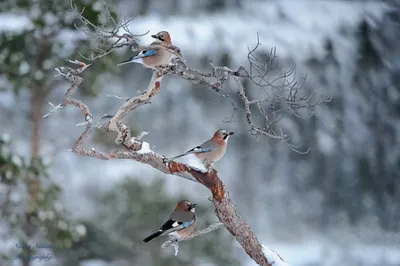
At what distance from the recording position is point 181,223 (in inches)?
196

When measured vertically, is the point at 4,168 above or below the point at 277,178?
above

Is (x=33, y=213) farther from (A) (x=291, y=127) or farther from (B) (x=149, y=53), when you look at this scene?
(A) (x=291, y=127)

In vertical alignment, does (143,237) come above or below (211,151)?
below

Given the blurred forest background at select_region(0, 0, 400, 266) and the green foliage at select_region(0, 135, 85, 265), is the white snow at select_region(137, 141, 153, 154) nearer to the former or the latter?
the green foliage at select_region(0, 135, 85, 265)

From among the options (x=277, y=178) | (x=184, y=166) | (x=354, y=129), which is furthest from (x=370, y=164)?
(x=184, y=166)

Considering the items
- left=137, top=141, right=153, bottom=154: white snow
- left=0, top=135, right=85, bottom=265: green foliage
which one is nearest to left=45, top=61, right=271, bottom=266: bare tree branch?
left=137, top=141, right=153, bottom=154: white snow

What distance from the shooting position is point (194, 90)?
1429 cm

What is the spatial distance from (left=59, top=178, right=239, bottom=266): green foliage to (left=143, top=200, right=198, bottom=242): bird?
16.7 feet

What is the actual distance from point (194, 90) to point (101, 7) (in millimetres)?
5443

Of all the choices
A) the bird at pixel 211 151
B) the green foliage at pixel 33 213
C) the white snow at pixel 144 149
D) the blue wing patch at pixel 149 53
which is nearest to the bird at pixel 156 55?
the blue wing patch at pixel 149 53

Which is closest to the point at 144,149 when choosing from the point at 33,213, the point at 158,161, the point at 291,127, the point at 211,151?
the point at 158,161

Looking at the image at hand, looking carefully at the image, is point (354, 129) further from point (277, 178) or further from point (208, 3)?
point (208, 3)

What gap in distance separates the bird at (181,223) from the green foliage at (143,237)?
5.10 metres

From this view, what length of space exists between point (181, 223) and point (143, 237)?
18.2ft
